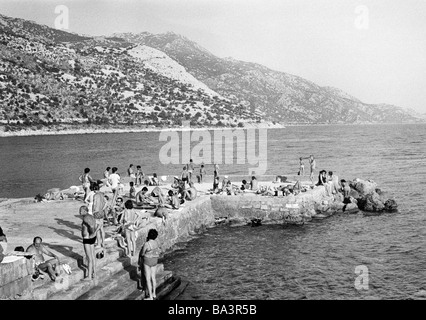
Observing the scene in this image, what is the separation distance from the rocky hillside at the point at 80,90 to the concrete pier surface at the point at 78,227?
113m

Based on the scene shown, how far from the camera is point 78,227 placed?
17.6m

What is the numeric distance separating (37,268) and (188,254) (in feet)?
28.4

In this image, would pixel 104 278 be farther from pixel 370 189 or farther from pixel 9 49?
pixel 9 49

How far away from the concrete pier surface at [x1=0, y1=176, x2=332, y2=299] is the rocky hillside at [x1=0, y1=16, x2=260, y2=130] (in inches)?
4435

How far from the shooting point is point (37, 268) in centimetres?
1146

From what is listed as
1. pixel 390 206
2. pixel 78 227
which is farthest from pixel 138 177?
pixel 390 206

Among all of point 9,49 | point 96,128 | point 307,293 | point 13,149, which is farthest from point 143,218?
point 9,49

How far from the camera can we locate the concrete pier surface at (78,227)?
10672 mm
